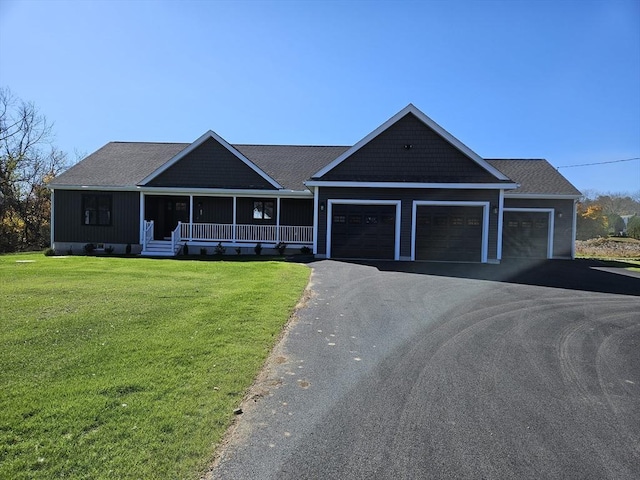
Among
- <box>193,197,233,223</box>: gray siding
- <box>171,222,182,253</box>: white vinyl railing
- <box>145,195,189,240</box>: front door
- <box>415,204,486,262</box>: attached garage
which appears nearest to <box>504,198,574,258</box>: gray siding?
<box>415,204,486,262</box>: attached garage

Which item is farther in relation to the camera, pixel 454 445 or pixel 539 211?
pixel 539 211

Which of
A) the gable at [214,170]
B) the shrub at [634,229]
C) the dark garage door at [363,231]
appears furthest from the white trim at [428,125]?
the shrub at [634,229]

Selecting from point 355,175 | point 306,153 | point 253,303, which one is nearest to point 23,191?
point 306,153

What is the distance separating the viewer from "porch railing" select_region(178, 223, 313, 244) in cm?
1930

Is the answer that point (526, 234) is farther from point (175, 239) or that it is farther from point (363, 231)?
point (175, 239)

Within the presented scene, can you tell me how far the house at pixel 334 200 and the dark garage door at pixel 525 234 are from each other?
0.05 meters

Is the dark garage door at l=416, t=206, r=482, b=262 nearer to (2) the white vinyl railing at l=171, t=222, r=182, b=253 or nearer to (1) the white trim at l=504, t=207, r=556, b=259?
(1) the white trim at l=504, t=207, r=556, b=259

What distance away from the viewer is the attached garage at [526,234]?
20.0m

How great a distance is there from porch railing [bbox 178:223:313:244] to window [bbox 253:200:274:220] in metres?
1.24

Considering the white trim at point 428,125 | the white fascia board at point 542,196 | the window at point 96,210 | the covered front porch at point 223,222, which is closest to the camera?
the white trim at point 428,125

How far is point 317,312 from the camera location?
7262mm

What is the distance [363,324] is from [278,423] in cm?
342

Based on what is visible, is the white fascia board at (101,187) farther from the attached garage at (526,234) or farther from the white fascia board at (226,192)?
the attached garage at (526,234)

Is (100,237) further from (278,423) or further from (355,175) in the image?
(278,423)
